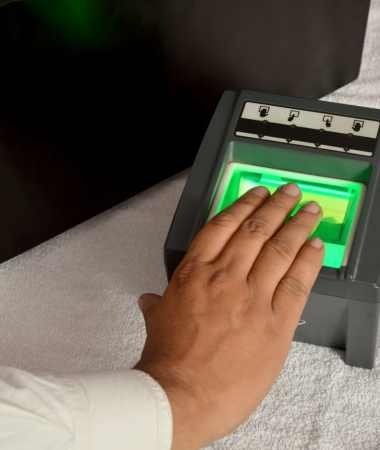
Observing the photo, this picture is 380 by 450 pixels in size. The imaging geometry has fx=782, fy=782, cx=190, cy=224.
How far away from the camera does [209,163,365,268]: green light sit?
0.54 m

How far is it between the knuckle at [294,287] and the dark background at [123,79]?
223mm

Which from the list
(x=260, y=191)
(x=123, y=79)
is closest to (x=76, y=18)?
(x=123, y=79)

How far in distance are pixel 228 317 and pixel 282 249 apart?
6cm

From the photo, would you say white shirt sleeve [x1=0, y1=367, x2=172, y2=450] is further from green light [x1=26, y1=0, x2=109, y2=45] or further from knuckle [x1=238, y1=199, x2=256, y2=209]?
green light [x1=26, y1=0, x2=109, y2=45]

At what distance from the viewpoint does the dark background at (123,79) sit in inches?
22.1

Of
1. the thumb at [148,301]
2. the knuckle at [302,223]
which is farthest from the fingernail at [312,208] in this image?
the thumb at [148,301]

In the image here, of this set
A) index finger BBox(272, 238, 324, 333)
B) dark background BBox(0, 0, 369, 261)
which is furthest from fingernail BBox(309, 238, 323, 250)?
dark background BBox(0, 0, 369, 261)

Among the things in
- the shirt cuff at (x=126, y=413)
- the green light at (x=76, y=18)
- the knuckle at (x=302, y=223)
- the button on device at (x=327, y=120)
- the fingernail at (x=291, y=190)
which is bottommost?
the shirt cuff at (x=126, y=413)

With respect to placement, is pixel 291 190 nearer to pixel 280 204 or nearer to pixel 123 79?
pixel 280 204

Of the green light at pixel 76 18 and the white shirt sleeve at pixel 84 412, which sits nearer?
the white shirt sleeve at pixel 84 412

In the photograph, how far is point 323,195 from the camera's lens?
22.6 inches

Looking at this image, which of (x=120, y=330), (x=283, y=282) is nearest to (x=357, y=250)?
(x=283, y=282)

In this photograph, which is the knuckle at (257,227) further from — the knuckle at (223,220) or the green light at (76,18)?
the green light at (76,18)

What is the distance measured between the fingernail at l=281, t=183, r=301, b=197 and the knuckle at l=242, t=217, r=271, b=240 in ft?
0.11
